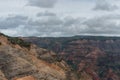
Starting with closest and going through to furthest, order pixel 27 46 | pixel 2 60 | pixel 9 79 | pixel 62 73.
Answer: pixel 9 79, pixel 2 60, pixel 62 73, pixel 27 46

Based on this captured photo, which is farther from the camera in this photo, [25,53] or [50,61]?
[50,61]

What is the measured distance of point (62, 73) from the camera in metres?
105

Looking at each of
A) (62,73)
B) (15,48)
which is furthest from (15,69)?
(62,73)

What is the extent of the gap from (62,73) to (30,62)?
1463 centimetres

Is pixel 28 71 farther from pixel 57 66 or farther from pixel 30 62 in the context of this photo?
pixel 57 66

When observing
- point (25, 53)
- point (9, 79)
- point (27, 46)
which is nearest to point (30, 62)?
point (25, 53)

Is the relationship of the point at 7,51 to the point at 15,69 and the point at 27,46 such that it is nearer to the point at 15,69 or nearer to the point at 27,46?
the point at 15,69

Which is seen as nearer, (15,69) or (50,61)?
(15,69)

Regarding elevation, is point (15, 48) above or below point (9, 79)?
above

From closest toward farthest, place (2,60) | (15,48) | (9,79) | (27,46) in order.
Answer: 1. (9,79)
2. (2,60)
3. (15,48)
4. (27,46)

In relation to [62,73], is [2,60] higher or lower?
higher

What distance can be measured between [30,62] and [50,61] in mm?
16379

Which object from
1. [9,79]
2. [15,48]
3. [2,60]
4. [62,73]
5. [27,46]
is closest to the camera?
[9,79]

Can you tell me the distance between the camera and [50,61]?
111 m
